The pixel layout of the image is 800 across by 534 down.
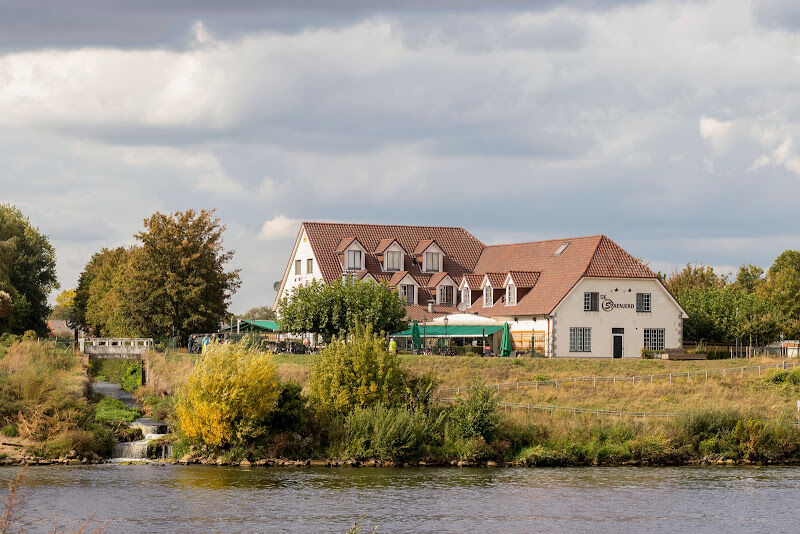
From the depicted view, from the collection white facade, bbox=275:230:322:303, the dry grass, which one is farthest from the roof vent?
the dry grass

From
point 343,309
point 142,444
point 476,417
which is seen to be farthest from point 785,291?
point 142,444

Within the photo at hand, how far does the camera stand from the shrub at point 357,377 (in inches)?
2021

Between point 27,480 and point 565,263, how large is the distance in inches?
1723

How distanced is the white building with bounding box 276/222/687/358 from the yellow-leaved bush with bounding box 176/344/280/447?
24222 mm

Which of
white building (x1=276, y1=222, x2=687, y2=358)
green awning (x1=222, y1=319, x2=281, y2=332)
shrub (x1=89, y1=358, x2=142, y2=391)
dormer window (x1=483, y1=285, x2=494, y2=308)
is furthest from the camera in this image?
green awning (x1=222, y1=319, x2=281, y2=332)

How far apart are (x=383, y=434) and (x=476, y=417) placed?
4.30 meters

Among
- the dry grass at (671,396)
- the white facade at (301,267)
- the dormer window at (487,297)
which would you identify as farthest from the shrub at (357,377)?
the white facade at (301,267)

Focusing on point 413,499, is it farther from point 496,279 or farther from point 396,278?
point 396,278

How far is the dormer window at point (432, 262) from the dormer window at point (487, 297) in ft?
19.6

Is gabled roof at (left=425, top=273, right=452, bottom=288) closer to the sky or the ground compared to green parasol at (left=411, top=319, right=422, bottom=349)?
closer to the sky

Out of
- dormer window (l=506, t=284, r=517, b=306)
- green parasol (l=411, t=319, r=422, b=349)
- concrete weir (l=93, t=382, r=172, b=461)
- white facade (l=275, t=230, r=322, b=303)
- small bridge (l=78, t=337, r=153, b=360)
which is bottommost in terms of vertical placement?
concrete weir (l=93, t=382, r=172, b=461)

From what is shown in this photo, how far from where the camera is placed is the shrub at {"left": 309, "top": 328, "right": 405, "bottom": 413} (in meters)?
51.3

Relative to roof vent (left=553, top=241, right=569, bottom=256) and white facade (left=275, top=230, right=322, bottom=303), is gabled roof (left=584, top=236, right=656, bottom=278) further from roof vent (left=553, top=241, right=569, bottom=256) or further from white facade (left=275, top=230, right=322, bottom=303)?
white facade (left=275, top=230, right=322, bottom=303)

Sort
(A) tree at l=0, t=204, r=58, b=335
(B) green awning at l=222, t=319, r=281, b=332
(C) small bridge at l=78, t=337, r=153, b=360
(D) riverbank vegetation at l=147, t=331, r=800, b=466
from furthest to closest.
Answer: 1. (A) tree at l=0, t=204, r=58, b=335
2. (B) green awning at l=222, t=319, r=281, b=332
3. (C) small bridge at l=78, t=337, r=153, b=360
4. (D) riverbank vegetation at l=147, t=331, r=800, b=466
